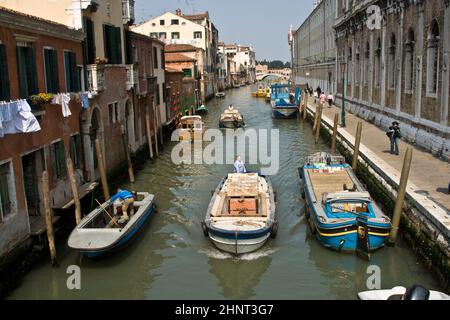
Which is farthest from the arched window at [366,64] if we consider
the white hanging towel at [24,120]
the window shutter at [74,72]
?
the white hanging towel at [24,120]

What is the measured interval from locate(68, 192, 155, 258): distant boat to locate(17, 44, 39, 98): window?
2.89 metres

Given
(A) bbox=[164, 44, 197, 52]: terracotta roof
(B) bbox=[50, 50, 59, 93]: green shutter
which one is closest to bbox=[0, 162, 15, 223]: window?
(B) bbox=[50, 50, 59, 93]: green shutter

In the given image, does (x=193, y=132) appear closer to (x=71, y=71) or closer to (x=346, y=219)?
(x=71, y=71)

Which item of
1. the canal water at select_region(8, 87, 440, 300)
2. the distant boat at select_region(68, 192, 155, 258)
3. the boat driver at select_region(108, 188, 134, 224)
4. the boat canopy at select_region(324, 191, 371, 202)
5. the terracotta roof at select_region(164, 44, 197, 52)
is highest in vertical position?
the terracotta roof at select_region(164, 44, 197, 52)

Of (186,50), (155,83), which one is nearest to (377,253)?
(155,83)

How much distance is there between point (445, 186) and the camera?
36.8 ft

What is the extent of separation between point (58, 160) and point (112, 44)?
588 centimetres

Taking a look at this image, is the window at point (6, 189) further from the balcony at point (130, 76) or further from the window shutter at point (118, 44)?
the balcony at point (130, 76)

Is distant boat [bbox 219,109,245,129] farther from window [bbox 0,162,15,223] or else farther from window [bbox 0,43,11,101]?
window [bbox 0,162,15,223]

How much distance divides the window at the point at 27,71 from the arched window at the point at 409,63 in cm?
1329

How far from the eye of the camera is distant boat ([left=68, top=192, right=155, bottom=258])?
31.2 ft

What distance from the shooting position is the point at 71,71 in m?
13.0

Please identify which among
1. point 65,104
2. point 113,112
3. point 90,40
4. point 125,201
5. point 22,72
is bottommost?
point 125,201

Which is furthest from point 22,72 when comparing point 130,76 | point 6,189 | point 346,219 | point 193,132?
point 193,132
